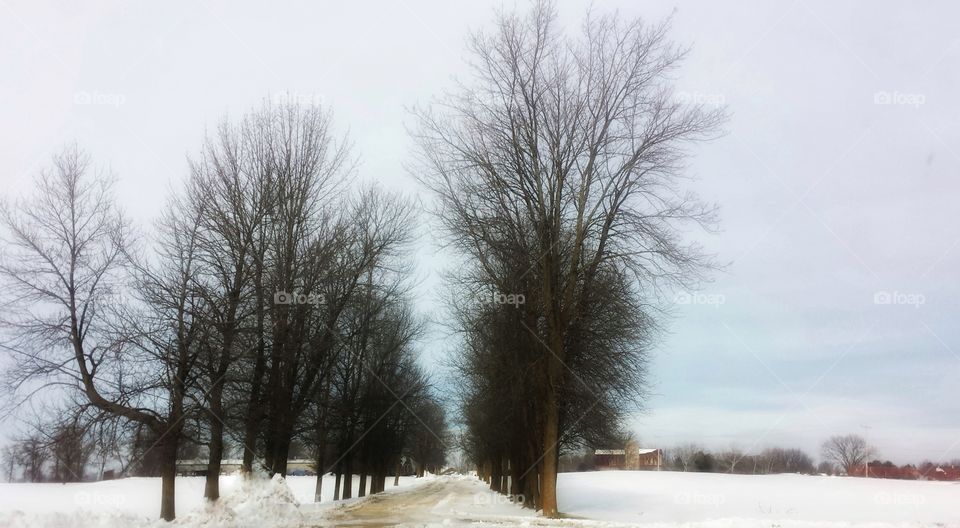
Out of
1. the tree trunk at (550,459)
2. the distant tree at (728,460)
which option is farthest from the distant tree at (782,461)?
the tree trunk at (550,459)

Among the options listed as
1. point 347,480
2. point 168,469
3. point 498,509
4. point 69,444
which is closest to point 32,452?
point 69,444

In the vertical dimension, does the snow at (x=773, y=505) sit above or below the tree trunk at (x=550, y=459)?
below

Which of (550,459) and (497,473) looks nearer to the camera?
(550,459)

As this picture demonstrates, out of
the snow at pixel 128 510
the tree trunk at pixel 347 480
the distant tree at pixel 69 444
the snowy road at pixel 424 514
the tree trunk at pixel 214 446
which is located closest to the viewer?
the snow at pixel 128 510

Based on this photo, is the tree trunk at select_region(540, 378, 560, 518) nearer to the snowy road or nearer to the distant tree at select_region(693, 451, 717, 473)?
the snowy road

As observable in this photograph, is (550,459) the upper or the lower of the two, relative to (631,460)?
upper

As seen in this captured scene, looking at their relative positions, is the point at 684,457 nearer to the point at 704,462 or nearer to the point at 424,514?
the point at 704,462

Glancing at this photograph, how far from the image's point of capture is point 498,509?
100 feet

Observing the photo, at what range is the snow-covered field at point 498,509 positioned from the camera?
1596 centimetres

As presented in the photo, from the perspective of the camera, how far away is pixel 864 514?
25.7 m

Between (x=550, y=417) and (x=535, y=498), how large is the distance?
35.6 feet

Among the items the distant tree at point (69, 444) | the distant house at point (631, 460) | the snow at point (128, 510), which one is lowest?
the distant house at point (631, 460)

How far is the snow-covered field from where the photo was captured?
16.0 meters

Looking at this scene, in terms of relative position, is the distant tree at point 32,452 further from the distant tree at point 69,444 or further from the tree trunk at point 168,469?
the tree trunk at point 168,469
